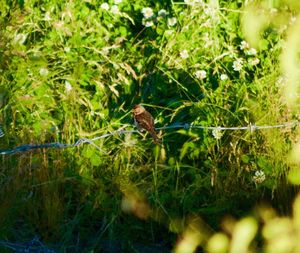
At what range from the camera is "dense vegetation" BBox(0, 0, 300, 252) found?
3301 mm

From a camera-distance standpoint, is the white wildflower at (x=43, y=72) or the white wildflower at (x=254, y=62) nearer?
the white wildflower at (x=43, y=72)

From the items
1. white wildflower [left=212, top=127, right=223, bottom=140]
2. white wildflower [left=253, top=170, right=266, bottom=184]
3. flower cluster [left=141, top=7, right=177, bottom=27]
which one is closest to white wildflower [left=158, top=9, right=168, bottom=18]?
flower cluster [left=141, top=7, right=177, bottom=27]

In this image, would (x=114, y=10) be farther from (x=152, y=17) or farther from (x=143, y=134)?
(x=143, y=134)

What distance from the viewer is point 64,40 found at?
4.33m

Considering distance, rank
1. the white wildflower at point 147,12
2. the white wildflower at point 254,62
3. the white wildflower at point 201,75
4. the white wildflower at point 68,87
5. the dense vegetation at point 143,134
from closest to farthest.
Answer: the dense vegetation at point 143,134, the white wildflower at point 68,87, the white wildflower at point 201,75, the white wildflower at point 254,62, the white wildflower at point 147,12

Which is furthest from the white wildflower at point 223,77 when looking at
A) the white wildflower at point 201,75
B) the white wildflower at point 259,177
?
the white wildflower at point 259,177

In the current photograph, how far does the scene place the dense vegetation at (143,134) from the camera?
3.30 metres

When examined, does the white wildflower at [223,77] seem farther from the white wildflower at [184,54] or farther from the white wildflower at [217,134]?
the white wildflower at [217,134]

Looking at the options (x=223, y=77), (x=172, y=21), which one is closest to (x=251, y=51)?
(x=223, y=77)

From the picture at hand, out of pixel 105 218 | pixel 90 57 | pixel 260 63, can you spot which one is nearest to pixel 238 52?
pixel 260 63

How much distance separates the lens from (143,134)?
11.9 feet

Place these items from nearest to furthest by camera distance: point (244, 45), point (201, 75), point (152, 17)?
point (201, 75) < point (244, 45) < point (152, 17)

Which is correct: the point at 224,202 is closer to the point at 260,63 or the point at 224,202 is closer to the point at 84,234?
the point at 84,234

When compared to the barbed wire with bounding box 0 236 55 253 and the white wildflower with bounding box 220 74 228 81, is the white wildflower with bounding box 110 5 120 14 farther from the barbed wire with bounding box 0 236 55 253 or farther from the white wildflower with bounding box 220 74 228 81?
the barbed wire with bounding box 0 236 55 253
